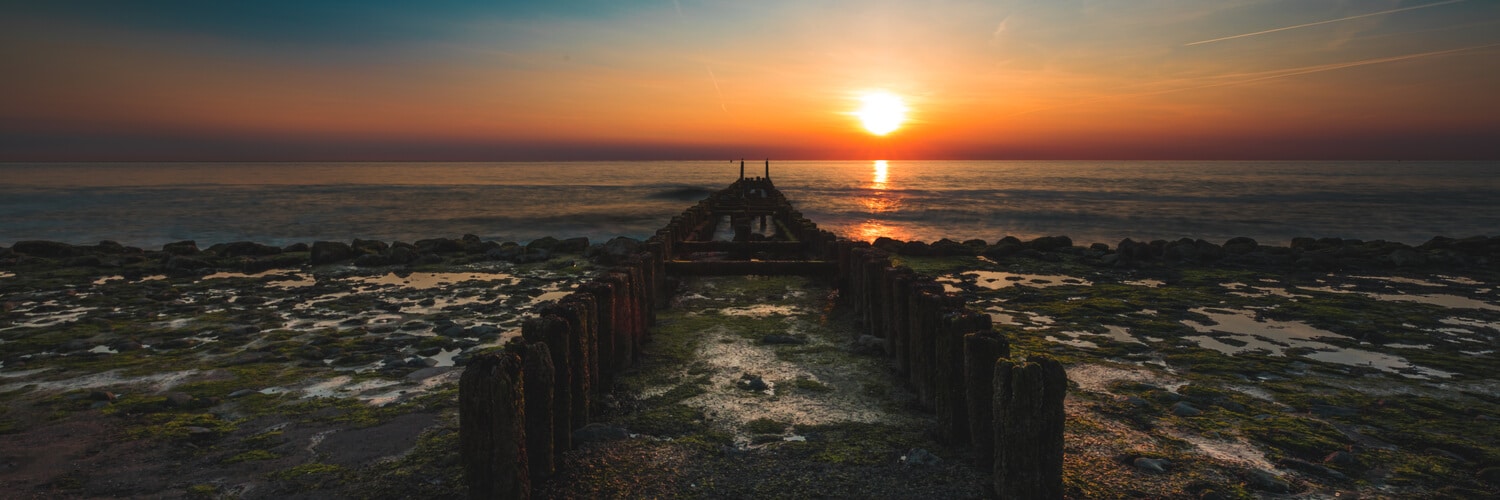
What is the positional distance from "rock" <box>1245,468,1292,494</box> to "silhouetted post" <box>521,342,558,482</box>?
14.3 ft

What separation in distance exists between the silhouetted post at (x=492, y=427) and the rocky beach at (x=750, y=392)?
49 cm

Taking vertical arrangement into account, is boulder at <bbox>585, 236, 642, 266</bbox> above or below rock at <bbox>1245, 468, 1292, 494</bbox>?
above

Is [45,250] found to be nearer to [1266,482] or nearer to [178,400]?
[178,400]

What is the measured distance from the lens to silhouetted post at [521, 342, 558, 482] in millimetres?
3900

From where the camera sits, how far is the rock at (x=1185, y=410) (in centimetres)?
563

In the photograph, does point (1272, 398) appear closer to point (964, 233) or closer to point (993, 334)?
point (993, 334)

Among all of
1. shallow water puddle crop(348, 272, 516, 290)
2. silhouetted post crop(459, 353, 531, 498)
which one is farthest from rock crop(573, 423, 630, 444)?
shallow water puddle crop(348, 272, 516, 290)

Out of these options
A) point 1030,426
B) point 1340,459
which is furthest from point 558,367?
point 1340,459

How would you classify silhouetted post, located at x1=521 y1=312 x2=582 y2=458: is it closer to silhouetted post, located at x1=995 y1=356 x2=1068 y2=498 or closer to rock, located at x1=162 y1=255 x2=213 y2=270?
silhouetted post, located at x1=995 y1=356 x2=1068 y2=498

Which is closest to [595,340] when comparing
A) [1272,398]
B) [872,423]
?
[872,423]

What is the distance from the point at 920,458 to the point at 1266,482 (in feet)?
7.27

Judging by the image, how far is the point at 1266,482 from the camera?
4.34m

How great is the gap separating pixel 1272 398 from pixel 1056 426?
14.1ft

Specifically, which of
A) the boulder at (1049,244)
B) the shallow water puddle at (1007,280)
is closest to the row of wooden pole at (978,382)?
the shallow water puddle at (1007,280)
